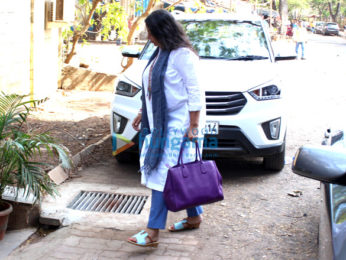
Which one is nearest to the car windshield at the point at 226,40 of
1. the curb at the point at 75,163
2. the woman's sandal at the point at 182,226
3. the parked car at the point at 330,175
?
the curb at the point at 75,163

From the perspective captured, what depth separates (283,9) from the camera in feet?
131

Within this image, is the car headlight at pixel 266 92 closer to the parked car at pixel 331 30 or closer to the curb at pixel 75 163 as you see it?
the curb at pixel 75 163

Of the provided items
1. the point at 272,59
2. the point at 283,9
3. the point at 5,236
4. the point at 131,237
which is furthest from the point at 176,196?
the point at 283,9

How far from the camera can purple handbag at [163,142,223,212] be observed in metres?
3.79

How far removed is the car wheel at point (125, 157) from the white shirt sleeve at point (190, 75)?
245cm

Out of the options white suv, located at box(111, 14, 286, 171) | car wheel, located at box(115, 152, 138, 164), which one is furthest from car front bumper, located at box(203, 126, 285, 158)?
car wheel, located at box(115, 152, 138, 164)

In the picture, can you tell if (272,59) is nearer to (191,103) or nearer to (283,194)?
(283,194)

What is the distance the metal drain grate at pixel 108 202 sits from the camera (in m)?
5.04

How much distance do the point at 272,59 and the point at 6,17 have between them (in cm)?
457

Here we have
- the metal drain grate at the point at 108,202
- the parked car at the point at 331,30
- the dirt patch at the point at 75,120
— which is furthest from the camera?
the parked car at the point at 331,30

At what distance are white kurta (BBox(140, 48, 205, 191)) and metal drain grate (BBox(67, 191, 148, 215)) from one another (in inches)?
43.3

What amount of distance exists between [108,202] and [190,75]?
1.96 m

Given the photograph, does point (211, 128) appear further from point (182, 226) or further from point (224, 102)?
point (182, 226)

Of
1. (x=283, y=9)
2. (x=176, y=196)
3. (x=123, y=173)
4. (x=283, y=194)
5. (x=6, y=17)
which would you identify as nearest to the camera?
(x=176, y=196)
